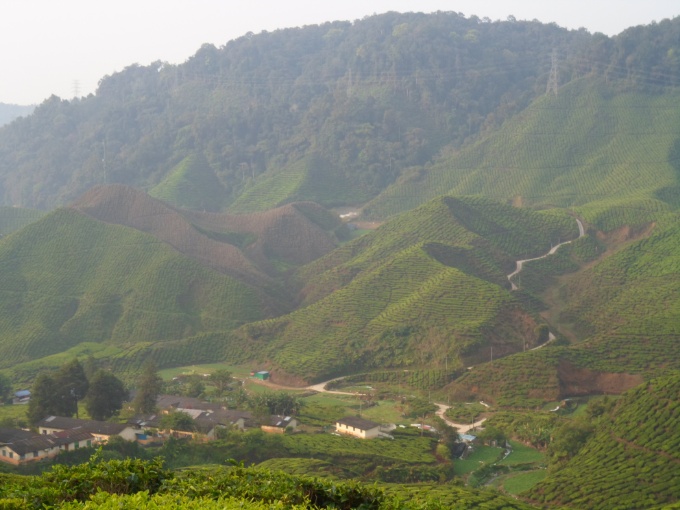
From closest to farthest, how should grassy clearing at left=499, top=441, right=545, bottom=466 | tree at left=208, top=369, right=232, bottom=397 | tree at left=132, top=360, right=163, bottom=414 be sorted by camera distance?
1. grassy clearing at left=499, top=441, right=545, bottom=466
2. tree at left=132, top=360, right=163, bottom=414
3. tree at left=208, top=369, right=232, bottom=397

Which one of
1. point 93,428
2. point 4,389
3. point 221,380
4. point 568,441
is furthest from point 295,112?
point 568,441

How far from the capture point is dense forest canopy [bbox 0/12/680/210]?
315 ft

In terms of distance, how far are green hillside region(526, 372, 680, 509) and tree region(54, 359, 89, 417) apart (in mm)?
18931

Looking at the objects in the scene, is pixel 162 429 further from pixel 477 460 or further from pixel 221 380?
pixel 477 460

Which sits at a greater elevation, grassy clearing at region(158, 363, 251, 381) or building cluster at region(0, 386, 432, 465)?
building cluster at region(0, 386, 432, 465)

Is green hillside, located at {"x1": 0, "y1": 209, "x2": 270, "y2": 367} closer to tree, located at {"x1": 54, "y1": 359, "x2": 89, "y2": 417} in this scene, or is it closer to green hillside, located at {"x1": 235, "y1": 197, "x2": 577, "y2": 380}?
green hillside, located at {"x1": 235, "y1": 197, "x2": 577, "y2": 380}

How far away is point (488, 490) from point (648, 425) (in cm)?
708

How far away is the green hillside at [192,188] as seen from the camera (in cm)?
9350

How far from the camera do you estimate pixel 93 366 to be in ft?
144

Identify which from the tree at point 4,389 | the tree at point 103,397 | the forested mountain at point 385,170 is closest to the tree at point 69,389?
the tree at point 103,397

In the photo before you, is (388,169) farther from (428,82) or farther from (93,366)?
(93,366)

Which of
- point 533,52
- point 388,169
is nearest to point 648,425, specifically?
point 388,169

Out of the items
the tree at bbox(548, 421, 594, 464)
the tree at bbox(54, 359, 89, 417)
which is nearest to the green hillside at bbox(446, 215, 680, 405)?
the tree at bbox(548, 421, 594, 464)

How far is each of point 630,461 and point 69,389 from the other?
21.8m
